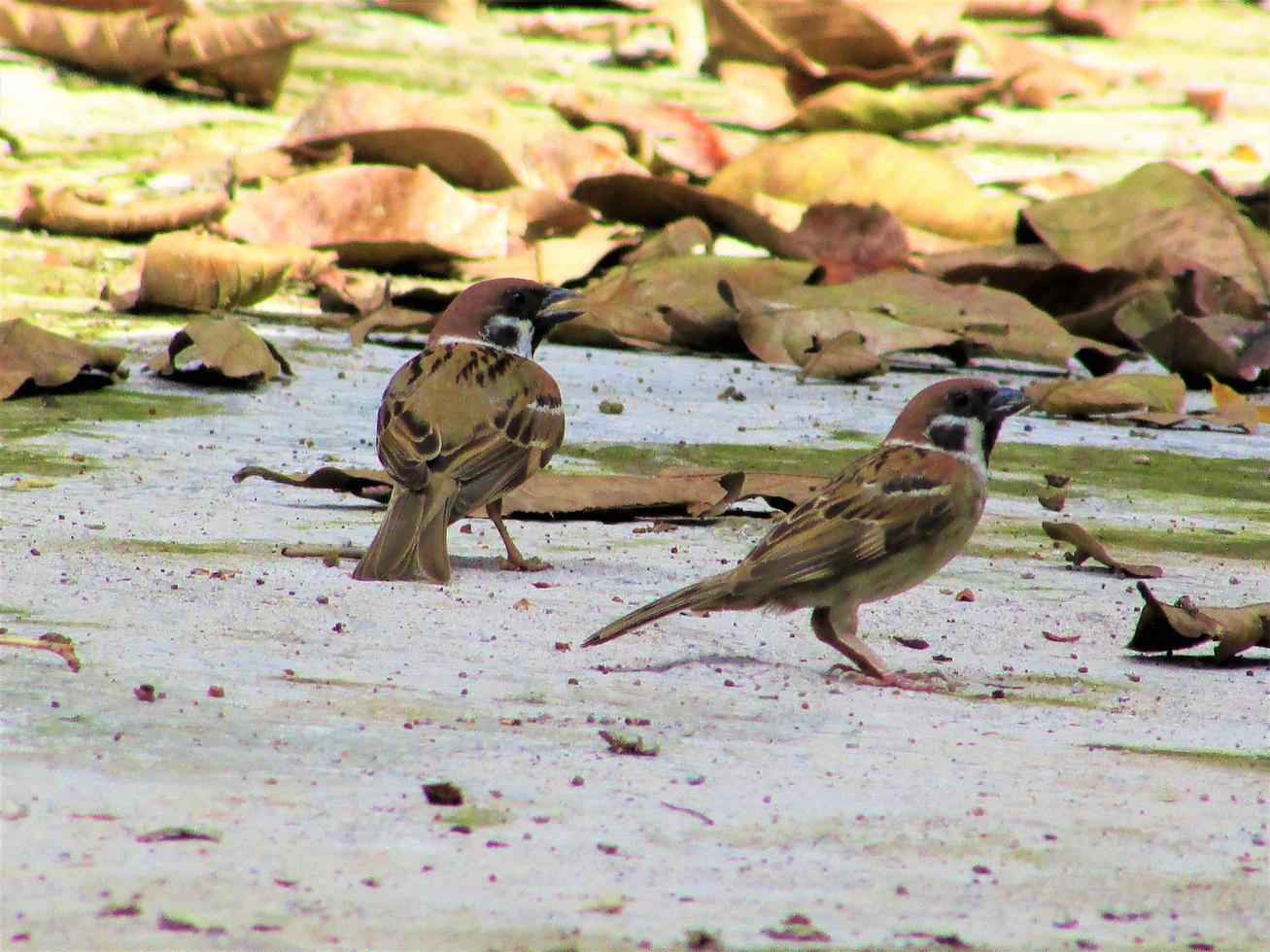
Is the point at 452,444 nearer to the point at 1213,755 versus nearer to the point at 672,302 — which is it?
the point at 1213,755

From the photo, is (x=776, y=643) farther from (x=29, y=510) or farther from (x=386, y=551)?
(x=29, y=510)

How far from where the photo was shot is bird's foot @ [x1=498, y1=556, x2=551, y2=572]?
4.61 meters

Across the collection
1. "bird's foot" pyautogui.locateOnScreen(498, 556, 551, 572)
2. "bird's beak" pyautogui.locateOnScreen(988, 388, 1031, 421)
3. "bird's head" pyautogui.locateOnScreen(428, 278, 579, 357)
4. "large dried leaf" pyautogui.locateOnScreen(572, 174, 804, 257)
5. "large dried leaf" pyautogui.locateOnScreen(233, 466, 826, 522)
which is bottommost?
"large dried leaf" pyautogui.locateOnScreen(572, 174, 804, 257)

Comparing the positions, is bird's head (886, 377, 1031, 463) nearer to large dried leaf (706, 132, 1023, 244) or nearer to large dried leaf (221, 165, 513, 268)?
large dried leaf (221, 165, 513, 268)

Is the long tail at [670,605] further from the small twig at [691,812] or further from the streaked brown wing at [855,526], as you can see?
the small twig at [691,812]

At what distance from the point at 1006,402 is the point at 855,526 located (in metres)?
0.74

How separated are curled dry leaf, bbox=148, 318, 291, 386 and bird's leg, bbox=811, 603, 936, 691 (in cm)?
273

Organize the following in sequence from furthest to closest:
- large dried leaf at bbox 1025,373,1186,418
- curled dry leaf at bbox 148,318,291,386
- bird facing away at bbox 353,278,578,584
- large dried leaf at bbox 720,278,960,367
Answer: large dried leaf at bbox 720,278,960,367 → large dried leaf at bbox 1025,373,1186,418 → curled dry leaf at bbox 148,318,291,386 → bird facing away at bbox 353,278,578,584

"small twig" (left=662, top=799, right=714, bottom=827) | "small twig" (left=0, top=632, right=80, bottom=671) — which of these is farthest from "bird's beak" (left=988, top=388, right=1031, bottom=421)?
"small twig" (left=0, top=632, right=80, bottom=671)

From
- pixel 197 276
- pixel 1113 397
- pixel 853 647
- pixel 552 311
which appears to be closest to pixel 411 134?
pixel 197 276

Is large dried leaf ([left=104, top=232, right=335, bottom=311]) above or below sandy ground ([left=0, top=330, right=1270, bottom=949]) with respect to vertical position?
below

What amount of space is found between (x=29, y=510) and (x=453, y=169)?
16.1 feet

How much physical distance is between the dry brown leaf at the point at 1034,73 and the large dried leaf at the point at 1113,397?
5694 mm

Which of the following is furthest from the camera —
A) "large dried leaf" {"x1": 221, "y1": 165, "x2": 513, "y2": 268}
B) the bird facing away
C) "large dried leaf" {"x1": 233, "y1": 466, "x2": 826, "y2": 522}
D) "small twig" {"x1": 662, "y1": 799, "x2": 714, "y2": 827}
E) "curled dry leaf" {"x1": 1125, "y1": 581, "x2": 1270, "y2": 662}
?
"large dried leaf" {"x1": 221, "y1": 165, "x2": 513, "y2": 268}
